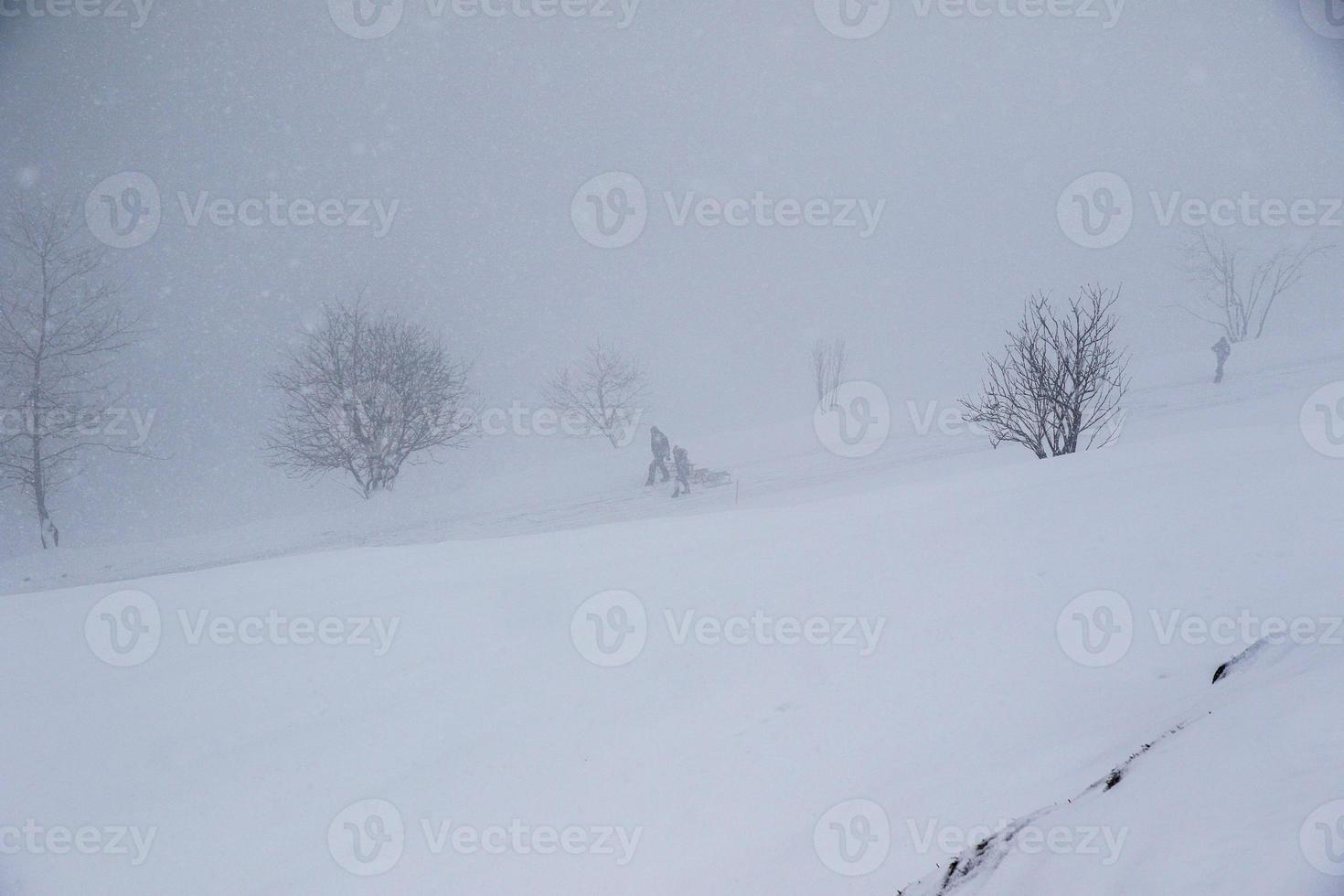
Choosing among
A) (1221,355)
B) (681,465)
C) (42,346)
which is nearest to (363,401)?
(42,346)

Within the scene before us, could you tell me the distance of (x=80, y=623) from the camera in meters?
6.27

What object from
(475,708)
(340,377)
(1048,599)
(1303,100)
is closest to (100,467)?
(340,377)

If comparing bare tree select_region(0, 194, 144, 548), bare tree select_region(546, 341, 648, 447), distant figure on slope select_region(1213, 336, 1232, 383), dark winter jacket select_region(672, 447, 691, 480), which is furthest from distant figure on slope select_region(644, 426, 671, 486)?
distant figure on slope select_region(1213, 336, 1232, 383)

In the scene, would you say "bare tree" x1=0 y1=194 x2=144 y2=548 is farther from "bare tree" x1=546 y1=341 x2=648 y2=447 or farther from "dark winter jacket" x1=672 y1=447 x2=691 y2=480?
"dark winter jacket" x1=672 y1=447 x2=691 y2=480

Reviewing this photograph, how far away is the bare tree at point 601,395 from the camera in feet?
Answer: 91.6

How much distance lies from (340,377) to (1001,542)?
19828 millimetres

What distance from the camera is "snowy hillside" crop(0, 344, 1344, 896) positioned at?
2867 mm

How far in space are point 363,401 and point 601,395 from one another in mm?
9932

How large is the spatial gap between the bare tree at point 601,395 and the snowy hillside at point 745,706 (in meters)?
20.1

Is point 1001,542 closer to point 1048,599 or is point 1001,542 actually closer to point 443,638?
point 1048,599

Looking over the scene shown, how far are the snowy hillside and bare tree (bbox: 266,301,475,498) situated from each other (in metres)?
13.6

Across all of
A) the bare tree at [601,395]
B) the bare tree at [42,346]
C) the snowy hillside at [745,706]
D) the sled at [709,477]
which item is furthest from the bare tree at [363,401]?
the snowy hillside at [745,706]

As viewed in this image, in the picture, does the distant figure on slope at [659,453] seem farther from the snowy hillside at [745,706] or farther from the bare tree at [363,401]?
the snowy hillside at [745,706]

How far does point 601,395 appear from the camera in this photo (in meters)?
27.6
